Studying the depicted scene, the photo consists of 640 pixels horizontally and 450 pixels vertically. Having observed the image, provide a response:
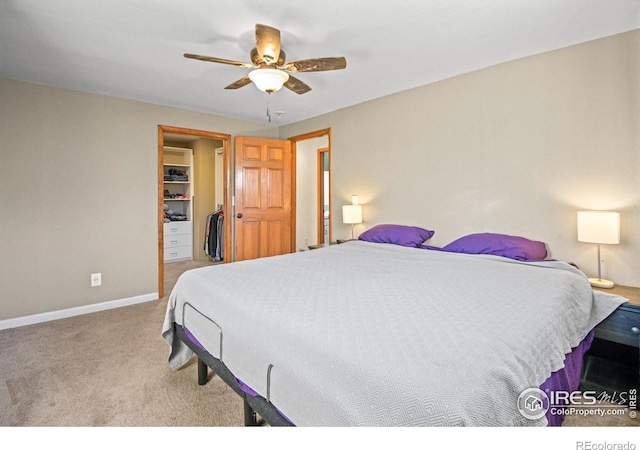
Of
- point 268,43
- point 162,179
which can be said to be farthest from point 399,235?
point 162,179

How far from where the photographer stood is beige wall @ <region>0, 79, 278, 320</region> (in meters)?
2.93

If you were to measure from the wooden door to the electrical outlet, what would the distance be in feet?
5.19

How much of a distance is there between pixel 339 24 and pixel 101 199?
3.06m

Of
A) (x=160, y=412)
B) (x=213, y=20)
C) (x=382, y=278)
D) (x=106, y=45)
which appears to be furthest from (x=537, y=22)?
(x=160, y=412)

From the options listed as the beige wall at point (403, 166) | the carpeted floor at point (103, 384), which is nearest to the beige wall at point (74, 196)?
the beige wall at point (403, 166)

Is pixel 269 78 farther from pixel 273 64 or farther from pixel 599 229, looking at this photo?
pixel 599 229

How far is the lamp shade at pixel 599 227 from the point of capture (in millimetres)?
2006

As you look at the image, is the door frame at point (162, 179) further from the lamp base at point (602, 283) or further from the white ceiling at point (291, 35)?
the lamp base at point (602, 283)

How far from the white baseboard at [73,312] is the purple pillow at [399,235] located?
8.93 ft

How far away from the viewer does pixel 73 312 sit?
3227 millimetres

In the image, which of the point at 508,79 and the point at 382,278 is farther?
the point at 508,79

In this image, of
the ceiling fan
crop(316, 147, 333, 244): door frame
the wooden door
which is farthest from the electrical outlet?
crop(316, 147, 333, 244): door frame

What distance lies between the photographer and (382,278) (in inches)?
74.2

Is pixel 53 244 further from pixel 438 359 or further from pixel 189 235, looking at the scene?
pixel 438 359
